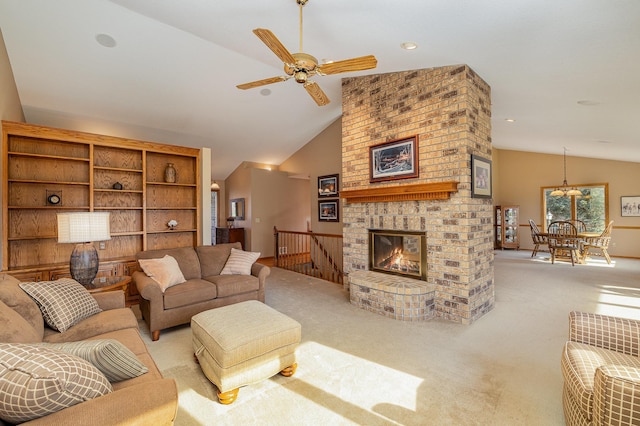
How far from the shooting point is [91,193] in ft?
13.1

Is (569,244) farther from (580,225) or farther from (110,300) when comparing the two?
(110,300)

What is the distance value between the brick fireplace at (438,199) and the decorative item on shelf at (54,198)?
162 inches

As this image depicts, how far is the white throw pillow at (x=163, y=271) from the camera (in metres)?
3.29

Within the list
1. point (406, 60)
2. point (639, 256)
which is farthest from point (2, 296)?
point (639, 256)

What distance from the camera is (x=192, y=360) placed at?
2.61 m

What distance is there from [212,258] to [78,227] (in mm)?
1546

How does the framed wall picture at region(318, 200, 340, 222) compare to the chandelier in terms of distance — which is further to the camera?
the chandelier

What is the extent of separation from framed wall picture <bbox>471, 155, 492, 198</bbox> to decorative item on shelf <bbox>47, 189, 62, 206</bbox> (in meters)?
5.33

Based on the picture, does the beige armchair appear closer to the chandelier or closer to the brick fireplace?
the brick fireplace

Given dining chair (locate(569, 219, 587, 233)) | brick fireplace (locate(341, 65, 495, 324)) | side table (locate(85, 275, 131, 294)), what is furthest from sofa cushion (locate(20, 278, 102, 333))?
dining chair (locate(569, 219, 587, 233))

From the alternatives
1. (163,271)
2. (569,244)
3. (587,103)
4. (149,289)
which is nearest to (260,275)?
(163,271)

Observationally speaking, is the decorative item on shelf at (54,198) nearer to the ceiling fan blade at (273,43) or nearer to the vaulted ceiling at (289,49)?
the vaulted ceiling at (289,49)

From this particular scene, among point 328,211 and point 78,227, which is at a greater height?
point 328,211

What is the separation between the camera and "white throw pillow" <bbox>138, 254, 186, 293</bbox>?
3.29 m
